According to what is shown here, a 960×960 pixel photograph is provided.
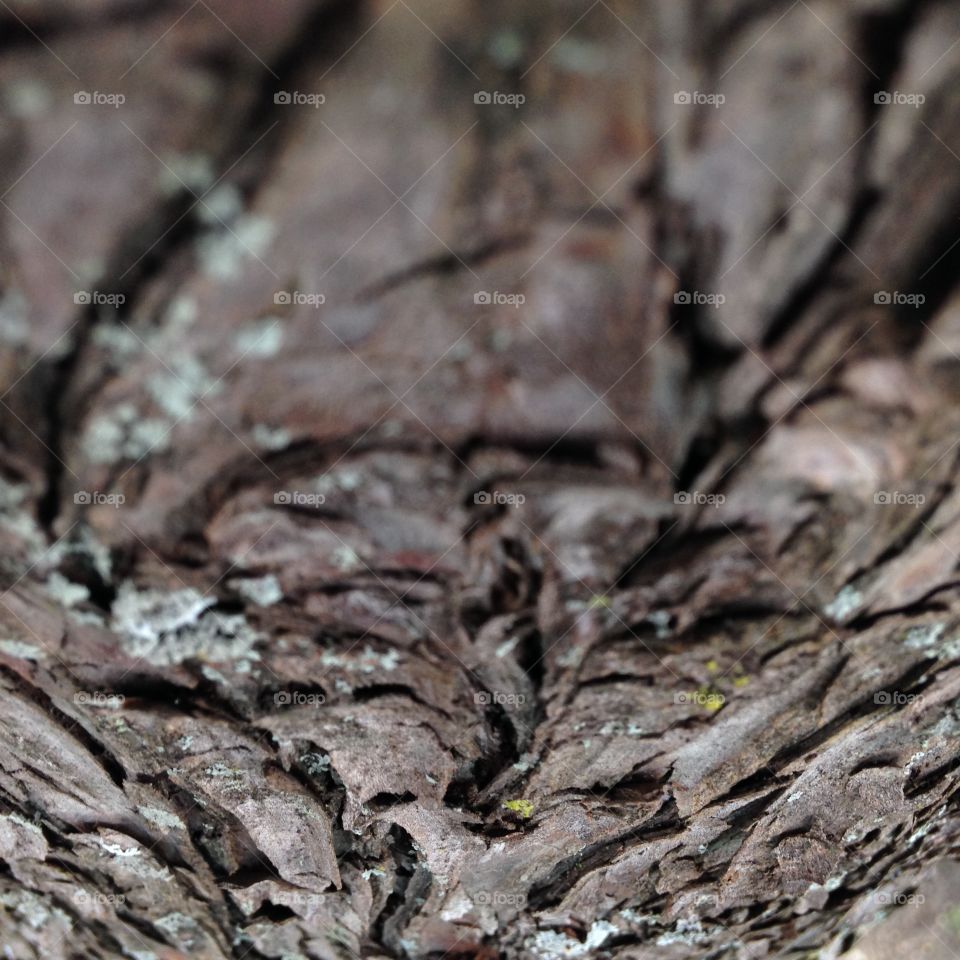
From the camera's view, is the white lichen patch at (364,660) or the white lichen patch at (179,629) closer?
the white lichen patch at (179,629)

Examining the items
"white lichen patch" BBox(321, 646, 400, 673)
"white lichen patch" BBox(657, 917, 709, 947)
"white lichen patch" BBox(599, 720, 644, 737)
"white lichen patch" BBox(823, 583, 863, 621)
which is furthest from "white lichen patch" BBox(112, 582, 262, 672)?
"white lichen patch" BBox(657, 917, 709, 947)

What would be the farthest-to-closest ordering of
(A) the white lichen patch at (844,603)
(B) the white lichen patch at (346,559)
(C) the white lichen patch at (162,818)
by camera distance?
1. (C) the white lichen patch at (162,818)
2. (A) the white lichen patch at (844,603)
3. (B) the white lichen patch at (346,559)

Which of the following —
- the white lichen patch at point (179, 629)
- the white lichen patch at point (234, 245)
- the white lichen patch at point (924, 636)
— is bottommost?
the white lichen patch at point (924, 636)

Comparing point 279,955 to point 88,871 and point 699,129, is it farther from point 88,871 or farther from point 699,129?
point 699,129

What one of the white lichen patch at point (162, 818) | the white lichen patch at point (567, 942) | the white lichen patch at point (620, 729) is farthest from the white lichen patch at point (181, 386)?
the white lichen patch at point (567, 942)

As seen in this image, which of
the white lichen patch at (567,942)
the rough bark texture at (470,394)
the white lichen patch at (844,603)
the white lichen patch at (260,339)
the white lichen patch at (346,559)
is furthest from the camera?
the white lichen patch at (567,942)

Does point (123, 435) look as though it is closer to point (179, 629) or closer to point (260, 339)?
point (260, 339)

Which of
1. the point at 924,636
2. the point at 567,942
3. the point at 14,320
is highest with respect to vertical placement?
the point at 14,320

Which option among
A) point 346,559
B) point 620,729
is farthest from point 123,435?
point 620,729

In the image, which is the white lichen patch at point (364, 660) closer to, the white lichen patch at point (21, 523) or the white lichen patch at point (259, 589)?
the white lichen patch at point (259, 589)
